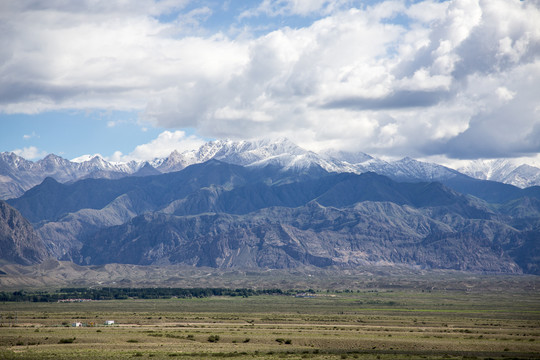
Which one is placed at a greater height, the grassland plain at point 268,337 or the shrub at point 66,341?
the shrub at point 66,341

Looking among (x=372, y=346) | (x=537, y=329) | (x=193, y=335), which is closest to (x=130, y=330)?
(x=193, y=335)

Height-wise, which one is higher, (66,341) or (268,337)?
(66,341)

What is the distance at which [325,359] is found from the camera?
91000mm

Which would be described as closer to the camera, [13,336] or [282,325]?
[13,336]

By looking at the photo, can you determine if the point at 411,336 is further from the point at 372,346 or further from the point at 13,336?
the point at 13,336

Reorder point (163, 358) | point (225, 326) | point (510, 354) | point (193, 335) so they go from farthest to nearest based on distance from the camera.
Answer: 1. point (225, 326)
2. point (193, 335)
3. point (510, 354)
4. point (163, 358)

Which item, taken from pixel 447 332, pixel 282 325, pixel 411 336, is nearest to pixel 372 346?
pixel 411 336

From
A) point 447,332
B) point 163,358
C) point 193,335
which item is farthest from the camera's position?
point 447,332

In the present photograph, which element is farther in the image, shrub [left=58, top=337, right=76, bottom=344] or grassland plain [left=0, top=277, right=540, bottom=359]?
shrub [left=58, top=337, right=76, bottom=344]

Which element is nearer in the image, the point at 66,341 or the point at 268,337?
the point at 66,341

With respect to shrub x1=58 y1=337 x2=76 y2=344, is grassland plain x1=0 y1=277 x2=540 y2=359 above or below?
below

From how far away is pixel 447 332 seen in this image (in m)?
129

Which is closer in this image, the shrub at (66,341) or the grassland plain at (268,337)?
the grassland plain at (268,337)

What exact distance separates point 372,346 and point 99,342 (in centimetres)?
4115
